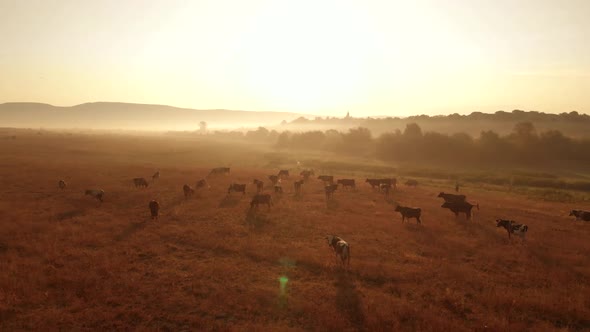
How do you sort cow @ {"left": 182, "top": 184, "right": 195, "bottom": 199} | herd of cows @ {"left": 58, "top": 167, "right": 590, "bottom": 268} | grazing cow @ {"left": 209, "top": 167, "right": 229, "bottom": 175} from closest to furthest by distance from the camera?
1. herd of cows @ {"left": 58, "top": 167, "right": 590, "bottom": 268}
2. cow @ {"left": 182, "top": 184, "right": 195, "bottom": 199}
3. grazing cow @ {"left": 209, "top": 167, "right": 229, "bottom": 175}

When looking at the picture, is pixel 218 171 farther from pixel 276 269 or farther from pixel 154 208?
pixel 276 269

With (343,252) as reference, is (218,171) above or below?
above

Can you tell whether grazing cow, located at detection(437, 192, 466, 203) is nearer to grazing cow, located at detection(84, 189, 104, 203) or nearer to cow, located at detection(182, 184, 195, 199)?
cow, located at detection(182, 184, 195, 199)

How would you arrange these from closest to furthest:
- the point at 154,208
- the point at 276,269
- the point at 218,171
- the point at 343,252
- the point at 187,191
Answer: the point at 276,269
the point at 343,252
the point at 154,208
the point at 187,191
the point at 218,171

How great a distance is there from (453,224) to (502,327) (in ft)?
41.3

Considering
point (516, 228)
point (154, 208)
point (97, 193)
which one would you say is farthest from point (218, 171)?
point (516, 228)

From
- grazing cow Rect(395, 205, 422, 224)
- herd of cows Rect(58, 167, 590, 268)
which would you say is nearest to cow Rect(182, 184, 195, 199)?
herd of cows Rect(58, 167, 590, 268)

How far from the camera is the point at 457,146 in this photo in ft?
254

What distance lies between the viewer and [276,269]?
47.1 feet

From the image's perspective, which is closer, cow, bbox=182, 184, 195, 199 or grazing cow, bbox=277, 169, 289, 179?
cow, bbox=182, 184, 195, 199

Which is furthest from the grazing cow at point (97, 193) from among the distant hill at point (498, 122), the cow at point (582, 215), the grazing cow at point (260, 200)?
the distant hill at point (498, 122)

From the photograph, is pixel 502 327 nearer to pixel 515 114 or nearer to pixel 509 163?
pixel 509 163

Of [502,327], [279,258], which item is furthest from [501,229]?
[279,258]

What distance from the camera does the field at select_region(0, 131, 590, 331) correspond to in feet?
35.1
